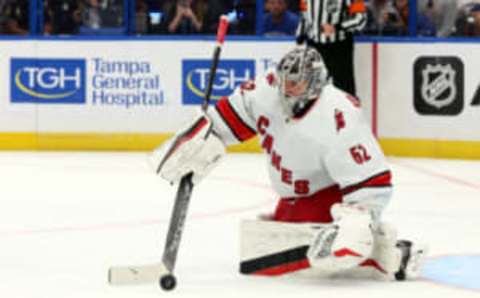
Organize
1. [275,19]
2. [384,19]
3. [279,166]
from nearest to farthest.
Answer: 1. [279,166]
2. [384,19]
3. [275,19]

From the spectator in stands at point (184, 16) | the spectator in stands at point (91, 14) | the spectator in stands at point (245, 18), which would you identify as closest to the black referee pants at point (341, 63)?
the spectator in stands at point (245, 18)

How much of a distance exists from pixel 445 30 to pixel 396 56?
386 millimetres

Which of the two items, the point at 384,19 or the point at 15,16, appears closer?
the point at 384,19

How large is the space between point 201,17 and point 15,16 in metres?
1.40

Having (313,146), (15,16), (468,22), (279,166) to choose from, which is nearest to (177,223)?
(279,166)

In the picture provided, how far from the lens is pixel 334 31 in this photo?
946 cm

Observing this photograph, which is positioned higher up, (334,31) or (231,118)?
(334,31)

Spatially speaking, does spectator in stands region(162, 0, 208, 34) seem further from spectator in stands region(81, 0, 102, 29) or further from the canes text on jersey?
the canes text on jersey

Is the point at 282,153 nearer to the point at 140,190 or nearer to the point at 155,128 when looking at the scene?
the point at 140,190

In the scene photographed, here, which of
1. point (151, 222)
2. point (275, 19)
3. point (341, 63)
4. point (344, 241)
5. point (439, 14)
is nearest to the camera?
point (344, 241)

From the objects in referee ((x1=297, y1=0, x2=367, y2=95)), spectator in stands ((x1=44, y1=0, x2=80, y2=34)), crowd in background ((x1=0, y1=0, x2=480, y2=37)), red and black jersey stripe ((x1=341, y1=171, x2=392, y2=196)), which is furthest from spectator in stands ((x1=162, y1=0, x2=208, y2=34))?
red and black jersey stripe ((x1=341, y1=171, x2=392, y2=196))

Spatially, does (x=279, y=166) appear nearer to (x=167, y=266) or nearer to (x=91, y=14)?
(x=167, y=266)

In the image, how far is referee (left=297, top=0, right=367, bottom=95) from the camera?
9.41 metres

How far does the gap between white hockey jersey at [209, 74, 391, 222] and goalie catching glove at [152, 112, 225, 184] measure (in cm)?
9
